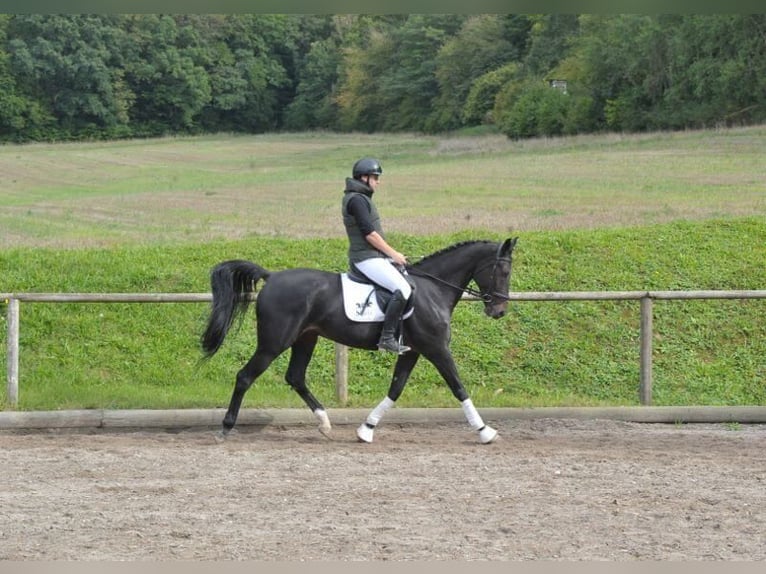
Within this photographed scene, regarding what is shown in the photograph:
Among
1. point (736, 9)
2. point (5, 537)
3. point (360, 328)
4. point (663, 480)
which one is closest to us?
point (736, 9)

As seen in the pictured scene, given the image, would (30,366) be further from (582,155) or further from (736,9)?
(582,155)

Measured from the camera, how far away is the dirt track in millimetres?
5711

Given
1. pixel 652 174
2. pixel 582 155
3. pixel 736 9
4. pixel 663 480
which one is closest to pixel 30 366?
pixel 663 480

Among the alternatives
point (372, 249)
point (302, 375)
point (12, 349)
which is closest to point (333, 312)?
point (372, 249)

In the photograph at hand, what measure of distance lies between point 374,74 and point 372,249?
68.8 meters

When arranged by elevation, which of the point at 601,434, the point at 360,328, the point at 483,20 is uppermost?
the point at 483,20

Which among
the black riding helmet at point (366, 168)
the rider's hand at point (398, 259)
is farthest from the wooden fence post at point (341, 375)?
the black riding helmet at point (366, 168)

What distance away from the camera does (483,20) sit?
76.3 metres

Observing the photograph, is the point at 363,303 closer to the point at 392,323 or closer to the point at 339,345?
the point at 392,323

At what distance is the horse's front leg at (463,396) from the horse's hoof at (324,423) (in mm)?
1035

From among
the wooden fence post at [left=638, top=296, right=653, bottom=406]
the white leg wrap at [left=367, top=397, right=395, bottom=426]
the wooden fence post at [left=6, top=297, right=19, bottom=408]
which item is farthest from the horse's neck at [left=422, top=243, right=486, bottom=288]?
the wooden fence post at [left=6, top=297, right=19, bottom=408]

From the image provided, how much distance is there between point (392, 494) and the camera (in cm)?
721

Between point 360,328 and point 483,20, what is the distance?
70.1 meters

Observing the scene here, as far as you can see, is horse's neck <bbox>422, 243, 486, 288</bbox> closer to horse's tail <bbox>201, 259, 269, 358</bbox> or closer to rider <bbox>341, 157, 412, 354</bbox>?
rider <bbox>341, 157, 412, 354</bbox>
